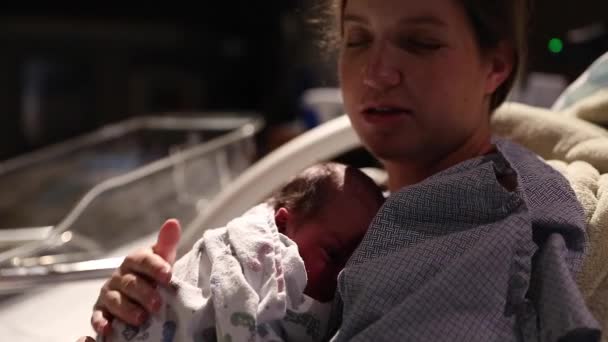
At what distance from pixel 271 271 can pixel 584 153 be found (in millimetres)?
407

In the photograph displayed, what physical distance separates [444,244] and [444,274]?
0.03 metres

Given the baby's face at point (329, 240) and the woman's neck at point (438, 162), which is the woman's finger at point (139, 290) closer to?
the baby's face at point (329, 240)

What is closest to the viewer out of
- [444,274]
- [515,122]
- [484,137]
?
[444,274]

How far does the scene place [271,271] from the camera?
531mm

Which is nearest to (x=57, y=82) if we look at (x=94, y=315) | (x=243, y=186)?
(x=243, y=186)

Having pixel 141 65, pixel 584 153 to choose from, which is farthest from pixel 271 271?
pixel 141 65

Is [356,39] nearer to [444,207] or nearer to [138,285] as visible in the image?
[444,207]

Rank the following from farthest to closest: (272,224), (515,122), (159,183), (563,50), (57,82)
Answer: (57,82), (159,183), (563,50), (515,122), (272,224)

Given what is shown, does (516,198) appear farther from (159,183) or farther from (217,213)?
(159,183)

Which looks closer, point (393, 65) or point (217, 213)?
point (393, 65)

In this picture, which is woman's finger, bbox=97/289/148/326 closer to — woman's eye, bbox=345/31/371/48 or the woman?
the woman

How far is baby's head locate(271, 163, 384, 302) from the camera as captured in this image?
0.59m

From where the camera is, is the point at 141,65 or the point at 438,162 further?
the point at 141,65

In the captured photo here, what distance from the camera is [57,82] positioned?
374 cm
